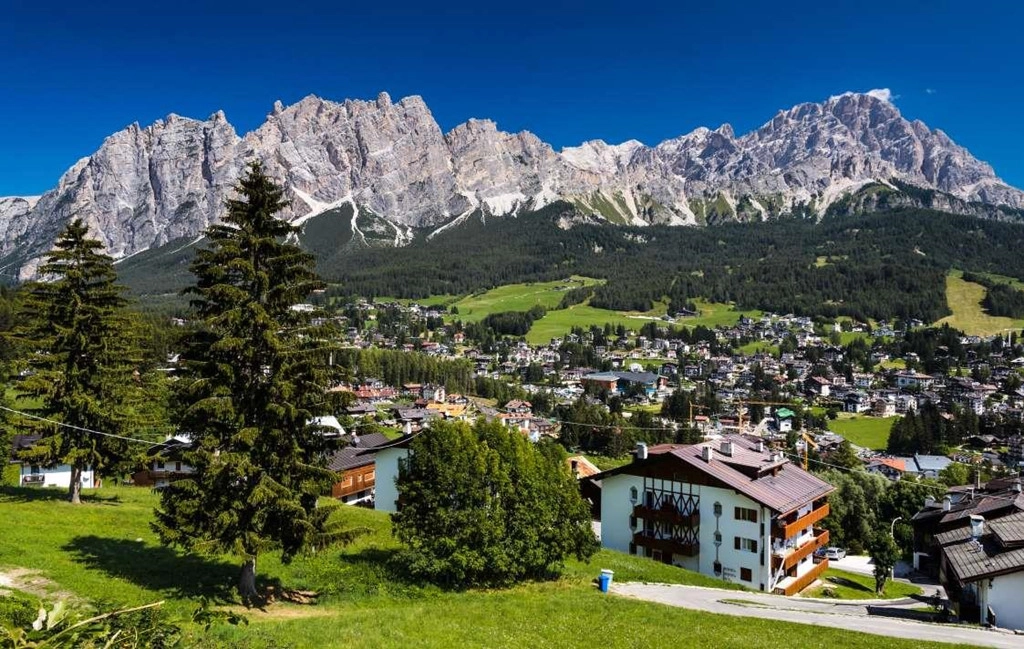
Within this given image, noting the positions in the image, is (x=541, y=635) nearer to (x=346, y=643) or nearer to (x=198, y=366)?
(x=346, y=643)

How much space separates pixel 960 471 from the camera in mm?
91250

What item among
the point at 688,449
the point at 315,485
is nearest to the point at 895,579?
the point at 688,449

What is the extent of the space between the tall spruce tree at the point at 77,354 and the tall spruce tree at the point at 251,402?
36.8ft

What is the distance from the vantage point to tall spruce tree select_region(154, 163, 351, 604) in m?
19.3

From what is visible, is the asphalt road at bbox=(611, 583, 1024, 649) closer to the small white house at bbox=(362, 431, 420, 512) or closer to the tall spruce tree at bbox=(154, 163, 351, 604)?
the tall spruce tree at bbox=(154, 163, 351, 604)

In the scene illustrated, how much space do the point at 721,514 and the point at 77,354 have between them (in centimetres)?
3771

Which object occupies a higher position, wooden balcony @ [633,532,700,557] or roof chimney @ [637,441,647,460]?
roof chimney @ [637,441,647,460]

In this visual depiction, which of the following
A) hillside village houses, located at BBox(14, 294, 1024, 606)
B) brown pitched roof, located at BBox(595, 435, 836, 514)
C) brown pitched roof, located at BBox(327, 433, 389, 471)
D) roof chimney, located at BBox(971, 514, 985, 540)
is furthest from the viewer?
brown pitched roof, located at BBox(327, 433, 389, 471)

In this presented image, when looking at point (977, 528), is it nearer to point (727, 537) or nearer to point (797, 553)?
point (797, 553)

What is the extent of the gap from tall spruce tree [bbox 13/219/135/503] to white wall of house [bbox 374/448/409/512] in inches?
1055

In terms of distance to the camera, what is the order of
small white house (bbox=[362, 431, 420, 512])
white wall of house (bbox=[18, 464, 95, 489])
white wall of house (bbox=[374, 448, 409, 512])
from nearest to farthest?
small white house (bbox=[362, 431, 420, 512])
white wall of house (bbox=[374, 448, 409, 512])
white wall of house (bbox=[18, 464, 95, 489])

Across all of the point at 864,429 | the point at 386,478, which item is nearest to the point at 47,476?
the point at 386,478

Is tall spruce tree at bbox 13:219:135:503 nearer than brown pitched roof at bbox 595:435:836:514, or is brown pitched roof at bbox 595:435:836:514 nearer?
tall spruce tree at bbox 13:219:135:503

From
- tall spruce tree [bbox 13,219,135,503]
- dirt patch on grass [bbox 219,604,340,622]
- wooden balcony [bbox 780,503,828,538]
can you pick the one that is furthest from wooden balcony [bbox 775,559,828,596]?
tall spruce tree [bbox 13,219,135,503]
